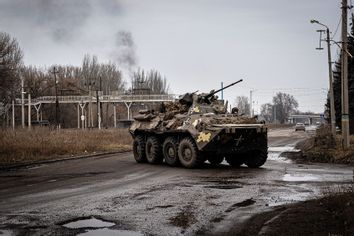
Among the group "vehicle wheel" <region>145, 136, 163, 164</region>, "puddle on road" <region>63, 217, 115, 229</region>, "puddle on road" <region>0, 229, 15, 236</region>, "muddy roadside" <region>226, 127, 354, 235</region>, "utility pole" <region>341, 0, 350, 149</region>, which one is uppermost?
"utility pole" <region>341, 0, 350, 149</region>

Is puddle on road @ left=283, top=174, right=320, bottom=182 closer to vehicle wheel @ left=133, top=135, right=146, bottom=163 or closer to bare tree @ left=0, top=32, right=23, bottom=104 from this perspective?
vehicle wheel @ left=133, top=135, right=146, bottom=163

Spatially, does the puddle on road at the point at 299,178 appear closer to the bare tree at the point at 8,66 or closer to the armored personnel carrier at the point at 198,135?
the armored personnel carrier at the point at 198,135

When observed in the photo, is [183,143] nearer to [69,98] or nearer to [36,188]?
[36,188]

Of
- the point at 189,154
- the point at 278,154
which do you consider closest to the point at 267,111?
the point at 278,154

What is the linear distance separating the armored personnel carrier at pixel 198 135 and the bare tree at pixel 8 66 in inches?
719

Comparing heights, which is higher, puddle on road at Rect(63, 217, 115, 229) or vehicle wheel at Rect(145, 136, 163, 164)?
vehicle wheel at Rect(145, 136, 163, 164)

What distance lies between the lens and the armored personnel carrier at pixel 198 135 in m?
19.7

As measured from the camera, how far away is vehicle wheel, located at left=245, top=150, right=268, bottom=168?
2067 centimetres

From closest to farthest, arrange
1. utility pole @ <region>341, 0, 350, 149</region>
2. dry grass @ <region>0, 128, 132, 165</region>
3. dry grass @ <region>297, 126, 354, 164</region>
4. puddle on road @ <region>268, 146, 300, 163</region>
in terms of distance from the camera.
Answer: dry grass @ <region>297, 126, 354, 164</region>
utility pole @ <region>341, 0, 350, 149</region>
puddle on road @ <region>268, 146, 300, 163</region>
dry grass @ <region>0, 128, 132, 165</region>

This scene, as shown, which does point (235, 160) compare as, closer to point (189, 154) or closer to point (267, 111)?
point (189, 154)

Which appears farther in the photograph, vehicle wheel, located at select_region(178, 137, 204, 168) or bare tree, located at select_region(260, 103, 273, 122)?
bare tree, located at select_region(260, 103, 273, 122)

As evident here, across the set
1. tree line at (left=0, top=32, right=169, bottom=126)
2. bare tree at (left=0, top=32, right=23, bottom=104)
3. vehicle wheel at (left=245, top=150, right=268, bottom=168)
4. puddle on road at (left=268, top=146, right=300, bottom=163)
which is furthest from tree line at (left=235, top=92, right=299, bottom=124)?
vehicle wheel at (left=245, top=150, right=268, bottom=168)

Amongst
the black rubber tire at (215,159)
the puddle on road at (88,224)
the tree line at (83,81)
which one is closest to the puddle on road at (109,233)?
the puddle on road at (88,224)

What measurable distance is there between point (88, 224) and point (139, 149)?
15419mm
